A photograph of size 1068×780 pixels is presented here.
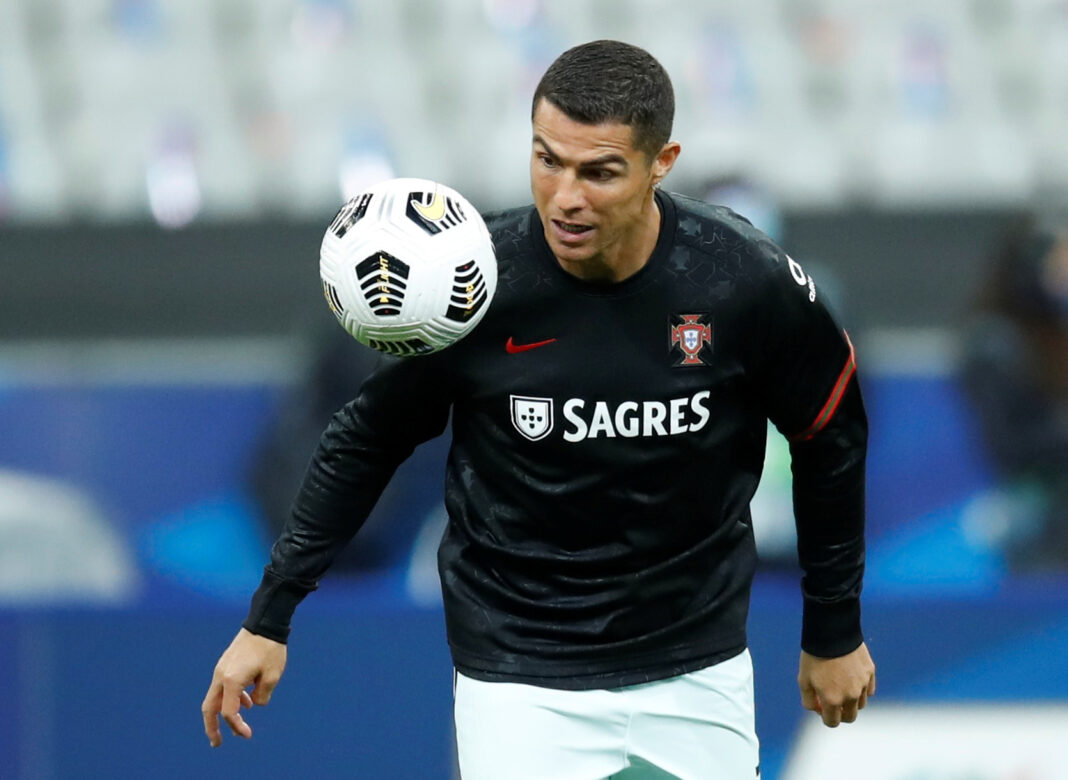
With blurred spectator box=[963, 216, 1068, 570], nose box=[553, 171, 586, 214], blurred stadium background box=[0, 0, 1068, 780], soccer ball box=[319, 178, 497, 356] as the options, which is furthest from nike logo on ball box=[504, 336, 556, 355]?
Answer: blurred spectator box=[963, 216, 1068, 570]

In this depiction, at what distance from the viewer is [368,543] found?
20.6 feet

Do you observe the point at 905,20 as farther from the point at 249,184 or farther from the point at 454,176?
the point at 249,184

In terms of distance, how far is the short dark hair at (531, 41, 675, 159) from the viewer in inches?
116

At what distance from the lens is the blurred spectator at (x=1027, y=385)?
20.6 ft

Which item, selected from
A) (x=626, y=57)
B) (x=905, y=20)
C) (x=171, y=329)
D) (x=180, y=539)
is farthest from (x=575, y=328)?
(x=905, y=20)

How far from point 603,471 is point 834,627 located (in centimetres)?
64

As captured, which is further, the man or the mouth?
the man

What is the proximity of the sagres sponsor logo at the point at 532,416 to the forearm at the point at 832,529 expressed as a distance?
55cm

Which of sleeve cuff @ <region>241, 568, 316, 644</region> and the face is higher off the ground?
the face

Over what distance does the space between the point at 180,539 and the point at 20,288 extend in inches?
63.6

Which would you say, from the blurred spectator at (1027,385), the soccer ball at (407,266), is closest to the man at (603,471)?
the soccer ball at (407,266)

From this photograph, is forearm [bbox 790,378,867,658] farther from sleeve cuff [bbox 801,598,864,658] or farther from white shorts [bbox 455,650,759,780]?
white shorts [bbox 455,650,759,780]

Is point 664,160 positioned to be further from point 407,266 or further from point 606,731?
point 606,731

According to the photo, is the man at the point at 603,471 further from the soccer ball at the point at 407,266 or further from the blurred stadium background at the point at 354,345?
the blurred stadium background at the point at 354,345
